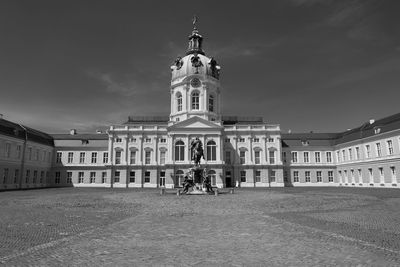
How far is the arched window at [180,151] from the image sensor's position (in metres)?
56.7

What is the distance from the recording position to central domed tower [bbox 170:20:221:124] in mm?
63625

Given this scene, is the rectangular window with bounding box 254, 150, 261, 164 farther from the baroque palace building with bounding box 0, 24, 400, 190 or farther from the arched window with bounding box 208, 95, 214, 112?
the arched window with bounding box 208, 95, 214, 112

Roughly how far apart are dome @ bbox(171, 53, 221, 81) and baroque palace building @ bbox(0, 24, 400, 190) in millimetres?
215

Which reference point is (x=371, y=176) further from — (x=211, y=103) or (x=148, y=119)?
(x=148, y=119)

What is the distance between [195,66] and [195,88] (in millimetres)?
4941

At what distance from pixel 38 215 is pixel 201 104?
49805 mm

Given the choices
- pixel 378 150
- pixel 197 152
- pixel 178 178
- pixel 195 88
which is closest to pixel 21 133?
pixel 178 178

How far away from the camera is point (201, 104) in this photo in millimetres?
63688

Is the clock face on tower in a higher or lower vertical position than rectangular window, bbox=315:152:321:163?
higher

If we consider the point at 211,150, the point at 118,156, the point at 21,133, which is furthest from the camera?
the point at 118,156

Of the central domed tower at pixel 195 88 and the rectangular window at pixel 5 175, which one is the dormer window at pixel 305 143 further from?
the rectangular window at pixel 5 175

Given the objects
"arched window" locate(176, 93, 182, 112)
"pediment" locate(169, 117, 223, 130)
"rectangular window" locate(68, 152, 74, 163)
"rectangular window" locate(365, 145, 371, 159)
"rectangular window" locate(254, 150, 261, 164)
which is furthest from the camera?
"arched window" locate(176, 93, 182, 112)

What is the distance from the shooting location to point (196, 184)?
118ft

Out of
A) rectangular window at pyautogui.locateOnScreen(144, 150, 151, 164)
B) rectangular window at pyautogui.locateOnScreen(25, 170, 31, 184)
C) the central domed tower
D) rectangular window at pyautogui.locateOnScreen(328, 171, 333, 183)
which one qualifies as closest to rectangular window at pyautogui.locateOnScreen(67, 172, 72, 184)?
rectangular window at pyautogui.locateOnScreen(25, 170, 31, 184)
